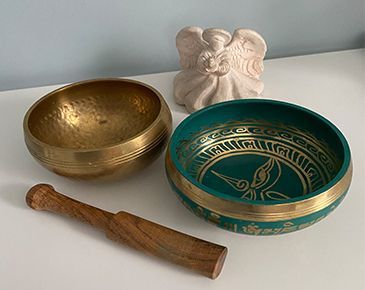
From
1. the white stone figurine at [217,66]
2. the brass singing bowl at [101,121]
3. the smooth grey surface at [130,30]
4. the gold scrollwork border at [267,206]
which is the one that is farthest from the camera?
the smooth grey surface at [130,30]

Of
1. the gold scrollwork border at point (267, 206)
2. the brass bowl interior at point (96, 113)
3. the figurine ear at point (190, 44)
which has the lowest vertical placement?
the brass bowl interior at point (96, 113)

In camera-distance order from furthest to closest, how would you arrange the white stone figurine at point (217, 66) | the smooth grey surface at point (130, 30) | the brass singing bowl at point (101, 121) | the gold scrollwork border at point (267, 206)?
the smooth grey surface at point (130, 30) < the white stone figurine at point (217, 66) < the brass singing bowl at point (101, 121) < the gold scrollwork border at point (267, 206)

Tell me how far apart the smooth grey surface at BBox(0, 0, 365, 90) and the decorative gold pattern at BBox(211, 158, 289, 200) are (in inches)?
14.7

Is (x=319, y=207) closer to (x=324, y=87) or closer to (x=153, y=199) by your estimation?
(x=153, y=199)

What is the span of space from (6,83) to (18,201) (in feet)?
1.29

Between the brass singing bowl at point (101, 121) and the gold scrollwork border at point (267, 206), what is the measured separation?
13 centimetres

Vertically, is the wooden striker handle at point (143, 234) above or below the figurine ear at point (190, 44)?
below

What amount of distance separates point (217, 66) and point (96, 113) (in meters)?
0.25

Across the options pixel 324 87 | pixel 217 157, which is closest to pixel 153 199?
pixel 217 157

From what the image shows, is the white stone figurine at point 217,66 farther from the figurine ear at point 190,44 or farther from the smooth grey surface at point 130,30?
the smooth grey surface at point 130,30

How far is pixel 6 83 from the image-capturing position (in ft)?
3.42

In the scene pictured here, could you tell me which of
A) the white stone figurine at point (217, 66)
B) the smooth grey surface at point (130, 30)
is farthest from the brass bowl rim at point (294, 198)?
the smooth grey surface at point (130, 30)

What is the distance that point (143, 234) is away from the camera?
25.2 inches

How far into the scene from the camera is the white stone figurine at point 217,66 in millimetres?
842
